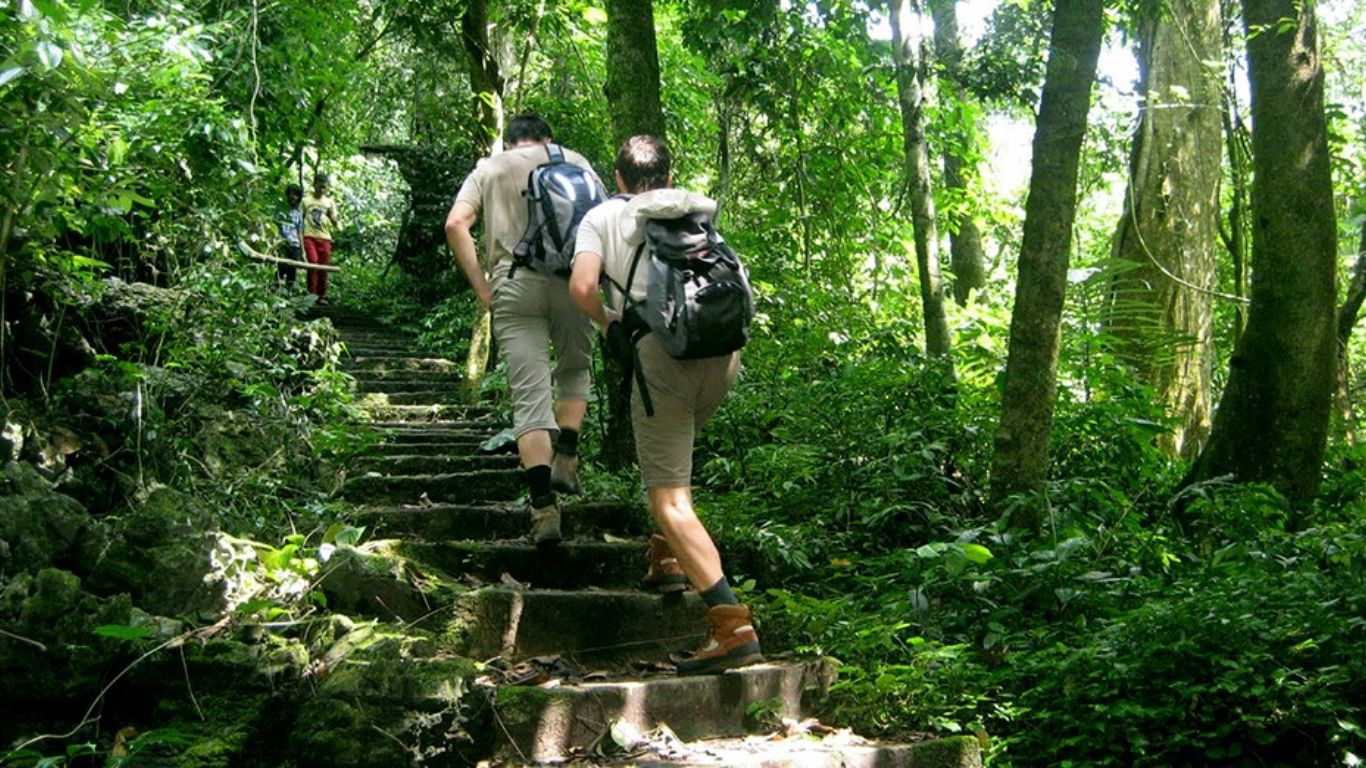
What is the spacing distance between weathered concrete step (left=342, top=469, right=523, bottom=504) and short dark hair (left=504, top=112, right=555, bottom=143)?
196 cm

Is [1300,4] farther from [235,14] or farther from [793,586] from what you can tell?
[235,14]

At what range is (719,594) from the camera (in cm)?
426

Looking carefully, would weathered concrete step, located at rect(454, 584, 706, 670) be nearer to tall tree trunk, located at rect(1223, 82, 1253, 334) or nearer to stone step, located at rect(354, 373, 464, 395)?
stone step, located at rect(354, 373, 464, 395)

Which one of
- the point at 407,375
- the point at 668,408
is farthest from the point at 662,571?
the point at 407,375

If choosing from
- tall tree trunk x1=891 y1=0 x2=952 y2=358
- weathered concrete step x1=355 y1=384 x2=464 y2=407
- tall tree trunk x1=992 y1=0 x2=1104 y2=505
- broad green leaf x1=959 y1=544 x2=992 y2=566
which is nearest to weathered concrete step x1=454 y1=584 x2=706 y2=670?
broad green leaf x1=959 y1=544 x2=992 y2=566

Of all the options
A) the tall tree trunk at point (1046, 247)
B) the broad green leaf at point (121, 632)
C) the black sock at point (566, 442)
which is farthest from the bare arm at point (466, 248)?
the tall tree trunk at point (1046, 247)

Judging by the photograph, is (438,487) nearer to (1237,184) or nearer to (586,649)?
(586,649)

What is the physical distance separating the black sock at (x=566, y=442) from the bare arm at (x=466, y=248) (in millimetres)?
688

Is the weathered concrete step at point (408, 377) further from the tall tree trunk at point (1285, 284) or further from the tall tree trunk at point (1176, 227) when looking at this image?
the tall tree trunk at point (1285, 284)

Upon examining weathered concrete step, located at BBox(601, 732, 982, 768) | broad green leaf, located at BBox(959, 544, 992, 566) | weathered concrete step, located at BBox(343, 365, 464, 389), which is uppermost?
weathered concrete step, located at BBox(343, 365, 464, 389)

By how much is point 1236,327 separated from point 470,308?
8868 mm

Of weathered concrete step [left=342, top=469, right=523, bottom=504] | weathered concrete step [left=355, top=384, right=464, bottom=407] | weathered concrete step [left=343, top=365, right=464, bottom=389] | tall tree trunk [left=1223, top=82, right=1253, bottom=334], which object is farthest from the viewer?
weathered concrete step [left=343, top=365, right=464, bottom=389]

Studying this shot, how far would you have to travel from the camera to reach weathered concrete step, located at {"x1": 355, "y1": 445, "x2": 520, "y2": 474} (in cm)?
690

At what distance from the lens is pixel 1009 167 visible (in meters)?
21.5
